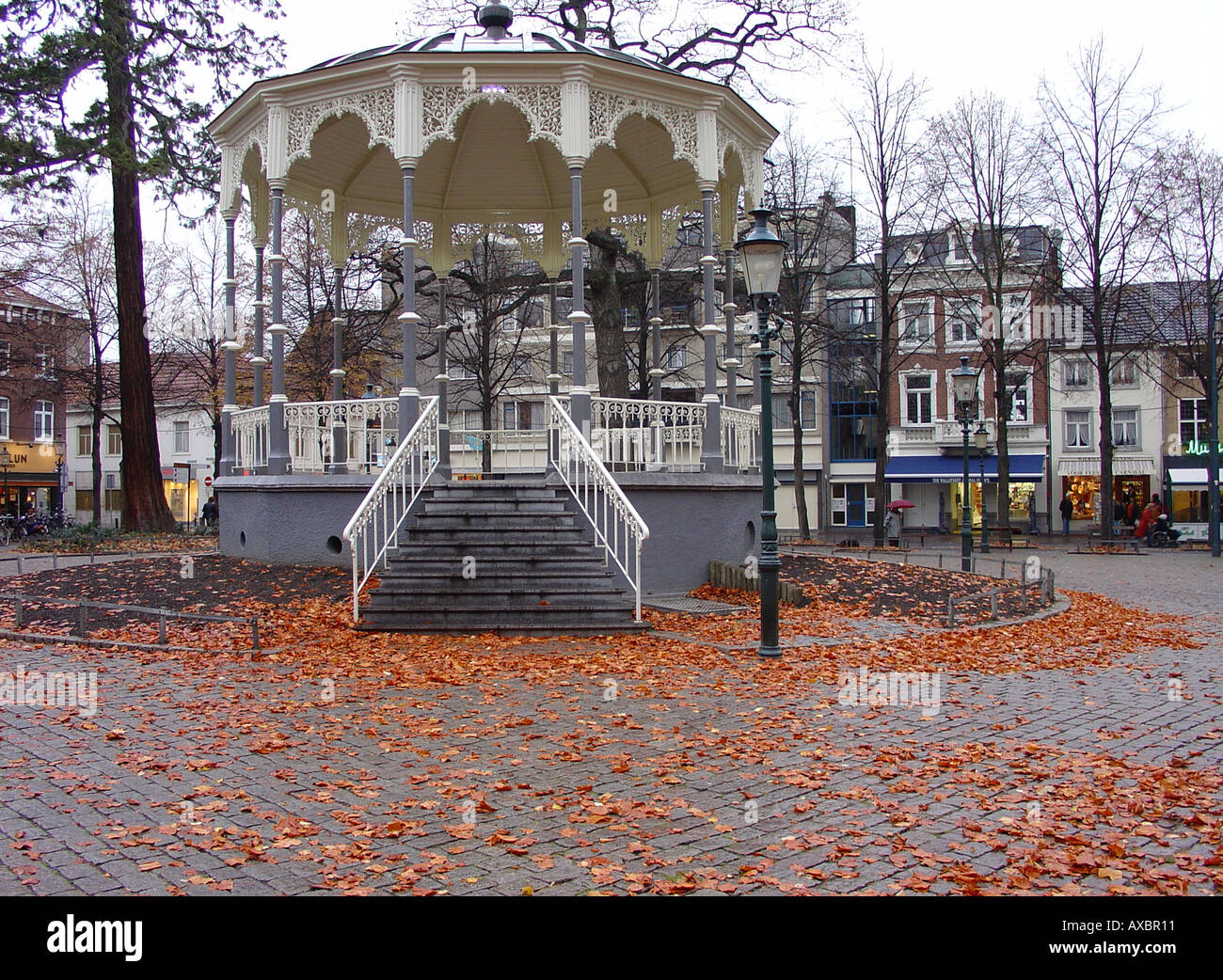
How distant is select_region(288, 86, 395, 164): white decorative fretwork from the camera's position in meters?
13.7

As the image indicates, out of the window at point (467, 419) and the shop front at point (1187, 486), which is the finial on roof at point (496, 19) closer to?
the window at point (467, 419)

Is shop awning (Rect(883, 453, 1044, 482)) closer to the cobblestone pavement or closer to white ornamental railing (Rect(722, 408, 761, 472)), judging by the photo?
white ornamental railing (Rect(722, 408, 761, 472))

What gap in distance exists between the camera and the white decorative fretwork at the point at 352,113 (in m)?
13.7

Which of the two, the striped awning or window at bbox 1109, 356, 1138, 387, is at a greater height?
window at bbox 1109, 356, 1138, 387

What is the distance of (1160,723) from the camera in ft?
23.4

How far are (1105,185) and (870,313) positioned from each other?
1561 cm

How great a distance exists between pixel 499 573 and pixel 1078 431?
142ft

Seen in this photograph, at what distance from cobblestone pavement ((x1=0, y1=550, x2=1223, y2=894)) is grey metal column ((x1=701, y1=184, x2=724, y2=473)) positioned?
19.6ft

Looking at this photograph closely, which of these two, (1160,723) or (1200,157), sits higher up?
(1200,157)

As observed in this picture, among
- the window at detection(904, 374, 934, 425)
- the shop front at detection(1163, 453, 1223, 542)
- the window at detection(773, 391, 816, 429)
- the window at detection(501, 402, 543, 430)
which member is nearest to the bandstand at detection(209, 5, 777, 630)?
the window at detection(501, 402, 543, 430)

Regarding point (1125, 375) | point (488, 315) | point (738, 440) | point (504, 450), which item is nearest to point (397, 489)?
point (504, 450)
